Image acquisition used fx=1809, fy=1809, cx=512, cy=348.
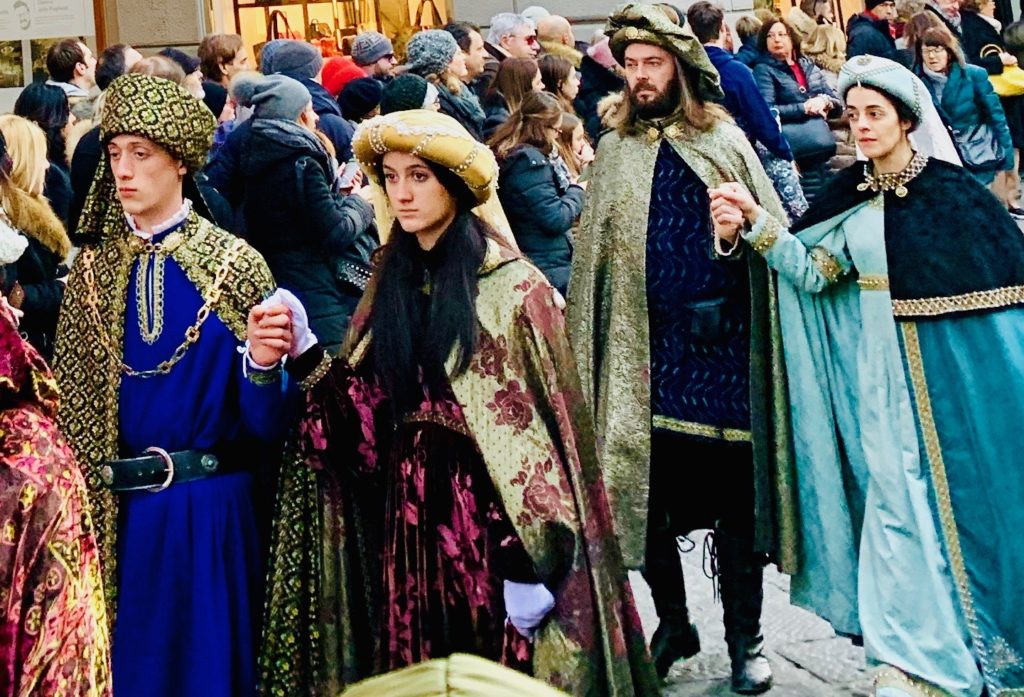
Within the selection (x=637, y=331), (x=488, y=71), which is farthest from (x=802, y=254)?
(x=488, y=71)

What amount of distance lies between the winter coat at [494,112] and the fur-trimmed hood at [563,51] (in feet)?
6.91

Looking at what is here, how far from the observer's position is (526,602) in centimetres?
410

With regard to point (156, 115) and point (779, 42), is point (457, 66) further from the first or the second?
point (156, 115)

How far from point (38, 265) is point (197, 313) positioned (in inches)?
90.6

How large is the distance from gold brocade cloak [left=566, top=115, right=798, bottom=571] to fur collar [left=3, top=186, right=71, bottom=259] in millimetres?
1964

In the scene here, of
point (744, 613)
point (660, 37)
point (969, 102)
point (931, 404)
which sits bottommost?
point (744, 613)

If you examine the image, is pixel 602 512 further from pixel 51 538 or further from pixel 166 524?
pixel 51 538

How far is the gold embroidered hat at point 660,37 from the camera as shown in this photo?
5.85 meters

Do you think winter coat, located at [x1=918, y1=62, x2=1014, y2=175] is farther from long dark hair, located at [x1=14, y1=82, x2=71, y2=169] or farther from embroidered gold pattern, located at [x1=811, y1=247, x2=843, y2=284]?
embroidered gold pattern, located at [x1=811, y1=247, x2=843, y2=284]

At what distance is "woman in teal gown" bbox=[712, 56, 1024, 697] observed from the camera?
5270 mm

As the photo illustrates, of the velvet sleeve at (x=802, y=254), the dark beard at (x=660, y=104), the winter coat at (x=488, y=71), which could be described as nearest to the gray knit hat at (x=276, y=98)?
the dark beard at (x=660, y=104)

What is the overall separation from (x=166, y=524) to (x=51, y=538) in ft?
4.92

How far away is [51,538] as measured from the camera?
295cm

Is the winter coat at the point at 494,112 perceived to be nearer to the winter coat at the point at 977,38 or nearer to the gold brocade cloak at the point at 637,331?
the gold brocade cloak at the point at 637,331
